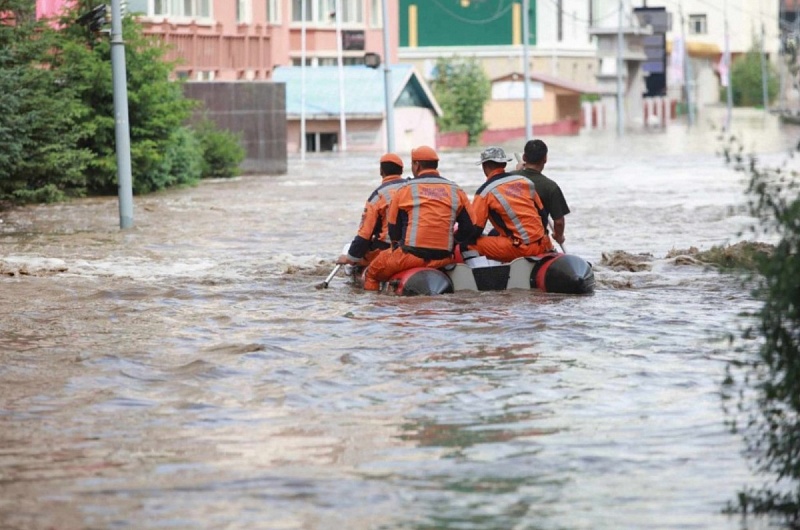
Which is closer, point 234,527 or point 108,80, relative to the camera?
point 234,527

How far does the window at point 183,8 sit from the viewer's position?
50688 mm

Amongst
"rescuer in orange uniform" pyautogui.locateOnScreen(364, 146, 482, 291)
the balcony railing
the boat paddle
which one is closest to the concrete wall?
the balcony railing

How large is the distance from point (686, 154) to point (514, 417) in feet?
159

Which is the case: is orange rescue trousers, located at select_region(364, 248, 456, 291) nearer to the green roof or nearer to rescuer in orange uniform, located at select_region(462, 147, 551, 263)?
rescuer in orange uniform, located at select_region(462, 147, 551, 263)

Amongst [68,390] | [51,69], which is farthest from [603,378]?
[51,69]

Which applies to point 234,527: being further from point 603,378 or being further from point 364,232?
point 364,232

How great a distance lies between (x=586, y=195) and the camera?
3444 cm

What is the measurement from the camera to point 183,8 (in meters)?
53.5

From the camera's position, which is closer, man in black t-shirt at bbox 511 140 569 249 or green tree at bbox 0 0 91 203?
man in black t-shirt at bbox 511 140 569 249

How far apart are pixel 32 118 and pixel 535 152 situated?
542 inches

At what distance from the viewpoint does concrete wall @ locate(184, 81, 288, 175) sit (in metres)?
43.8

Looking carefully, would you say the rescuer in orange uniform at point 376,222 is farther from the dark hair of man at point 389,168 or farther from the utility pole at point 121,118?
the utility pole at point 121,118

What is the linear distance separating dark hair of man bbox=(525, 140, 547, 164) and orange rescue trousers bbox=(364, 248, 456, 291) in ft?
4.00

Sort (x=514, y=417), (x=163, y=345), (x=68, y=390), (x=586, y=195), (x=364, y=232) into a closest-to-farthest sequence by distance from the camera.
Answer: (x=514, y=417) < (x=68, y=390) < (x=163, y=345) < (x=364, y=232) < (x=586, y=195)
